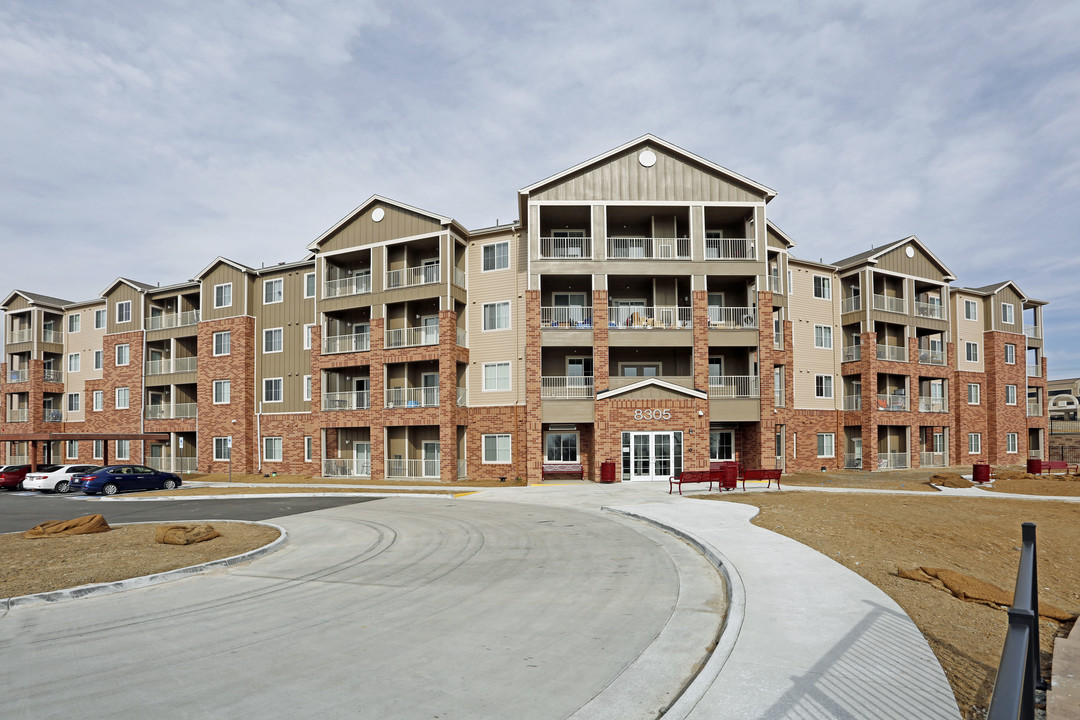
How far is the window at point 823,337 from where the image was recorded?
4194cm

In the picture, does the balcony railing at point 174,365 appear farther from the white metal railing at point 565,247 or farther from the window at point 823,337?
→ the window at point 823,337

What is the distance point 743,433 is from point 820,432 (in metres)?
8.47

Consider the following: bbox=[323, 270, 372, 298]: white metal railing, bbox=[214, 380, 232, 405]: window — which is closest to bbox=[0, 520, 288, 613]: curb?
bbox=[323, 270, 372, 298]: white metal railing

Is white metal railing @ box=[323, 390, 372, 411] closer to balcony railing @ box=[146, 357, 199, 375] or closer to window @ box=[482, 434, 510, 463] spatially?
window @ box=[482, 434, 510, 463]

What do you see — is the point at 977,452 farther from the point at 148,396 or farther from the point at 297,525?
the point at 148,396

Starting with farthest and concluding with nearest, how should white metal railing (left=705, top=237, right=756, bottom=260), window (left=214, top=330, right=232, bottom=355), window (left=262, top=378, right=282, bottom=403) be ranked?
window (left=214, top=330, right=232, bottom=355) < window (left=262, top=378, right=282, bottom=403) < white metal railing (left=705, top=237, right=756, bottom=260)

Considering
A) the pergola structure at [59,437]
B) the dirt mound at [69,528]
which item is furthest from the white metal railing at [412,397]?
the dirt mound at [69,528]

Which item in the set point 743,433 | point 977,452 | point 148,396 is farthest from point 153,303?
point 977,452

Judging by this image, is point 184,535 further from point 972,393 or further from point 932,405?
point 972,393

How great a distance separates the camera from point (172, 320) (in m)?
47.1

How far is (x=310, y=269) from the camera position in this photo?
42.1 m

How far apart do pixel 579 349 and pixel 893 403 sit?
22.1 m

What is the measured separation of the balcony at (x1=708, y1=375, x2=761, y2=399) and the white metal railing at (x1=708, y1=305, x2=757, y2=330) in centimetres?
267

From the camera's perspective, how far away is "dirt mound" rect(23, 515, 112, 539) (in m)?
15.9
